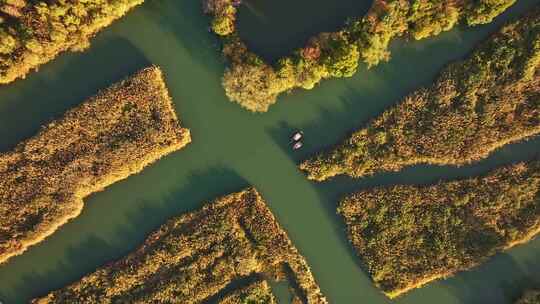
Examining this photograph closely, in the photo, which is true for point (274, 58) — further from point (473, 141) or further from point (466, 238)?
point (466, 238)

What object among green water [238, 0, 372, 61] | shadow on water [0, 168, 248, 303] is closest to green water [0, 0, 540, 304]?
shadow on water [0, 168, 248, 303]

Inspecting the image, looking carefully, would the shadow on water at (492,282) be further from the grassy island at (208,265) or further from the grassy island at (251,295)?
the grassy island at (251,295)

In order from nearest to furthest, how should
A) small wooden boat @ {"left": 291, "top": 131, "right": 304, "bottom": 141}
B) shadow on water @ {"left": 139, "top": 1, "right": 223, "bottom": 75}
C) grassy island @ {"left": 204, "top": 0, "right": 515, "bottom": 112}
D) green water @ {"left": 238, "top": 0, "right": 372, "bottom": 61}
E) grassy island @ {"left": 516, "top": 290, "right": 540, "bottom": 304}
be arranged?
grassy island @ {"left": 516, "top": 290, "right": 540, "bottom": 304} < grassy island @ {"left": 204, "top": 0, "right": 515, "bottom": 112} < small wooden boat @ {"left": 291, "top": 131, "right": 304, "bottom": 141} < green water @ {"left": 238, "top": 0, "right": 372, "bottom": 61} < shadow on water @ {"left": 139, "top": 1, "right": 223, "bottom": 75}

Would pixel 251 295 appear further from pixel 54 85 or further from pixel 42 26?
pixel 42 26

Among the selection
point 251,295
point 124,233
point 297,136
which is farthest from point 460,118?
point 124,233

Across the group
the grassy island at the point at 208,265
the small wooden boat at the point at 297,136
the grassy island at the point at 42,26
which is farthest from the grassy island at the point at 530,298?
the grassy island at the point at 42,26

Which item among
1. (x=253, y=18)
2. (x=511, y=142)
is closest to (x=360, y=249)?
(x=511, y=142)

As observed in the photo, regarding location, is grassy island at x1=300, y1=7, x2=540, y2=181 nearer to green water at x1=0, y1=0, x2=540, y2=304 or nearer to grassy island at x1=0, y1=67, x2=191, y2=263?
green water at x1=0, y1=0, x2=540, y2=304
